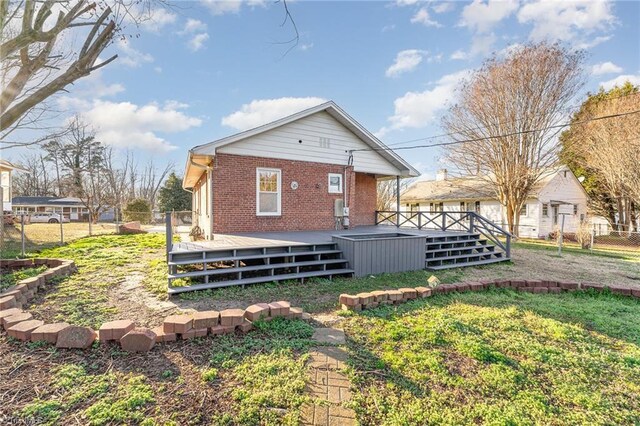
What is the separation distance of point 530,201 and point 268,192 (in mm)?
19707

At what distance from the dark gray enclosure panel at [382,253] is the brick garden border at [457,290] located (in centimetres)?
152

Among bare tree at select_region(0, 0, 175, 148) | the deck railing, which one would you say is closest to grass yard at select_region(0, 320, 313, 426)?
bare tree at select_region(0, 0, 175, 148)

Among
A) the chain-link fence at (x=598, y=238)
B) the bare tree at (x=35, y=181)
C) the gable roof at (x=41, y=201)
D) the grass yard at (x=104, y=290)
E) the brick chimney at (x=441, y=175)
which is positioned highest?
the bare tree at (x=35, y=181)

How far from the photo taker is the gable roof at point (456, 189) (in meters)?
20.2

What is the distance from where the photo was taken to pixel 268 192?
9867 mm

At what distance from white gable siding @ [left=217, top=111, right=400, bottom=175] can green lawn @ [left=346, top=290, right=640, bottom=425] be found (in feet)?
22.4

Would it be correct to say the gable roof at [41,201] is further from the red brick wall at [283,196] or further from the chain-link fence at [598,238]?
the chain-link fence at [598,238]

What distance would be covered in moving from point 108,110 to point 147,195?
30214mm

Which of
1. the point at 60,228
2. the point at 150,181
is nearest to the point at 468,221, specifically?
the point at 60,228

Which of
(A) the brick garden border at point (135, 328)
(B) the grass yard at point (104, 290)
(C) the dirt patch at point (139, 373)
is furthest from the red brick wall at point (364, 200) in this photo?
(C) the dirt patch at point (139, 373)

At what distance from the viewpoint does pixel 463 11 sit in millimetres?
8625

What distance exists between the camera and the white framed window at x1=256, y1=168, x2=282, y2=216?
9648 mm

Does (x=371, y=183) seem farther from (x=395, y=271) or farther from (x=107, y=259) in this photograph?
(x=107, y=259)

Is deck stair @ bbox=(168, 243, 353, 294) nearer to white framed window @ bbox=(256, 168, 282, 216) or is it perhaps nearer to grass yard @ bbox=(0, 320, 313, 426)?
grass yard @ bbox=(0, 320, 313, 426)
